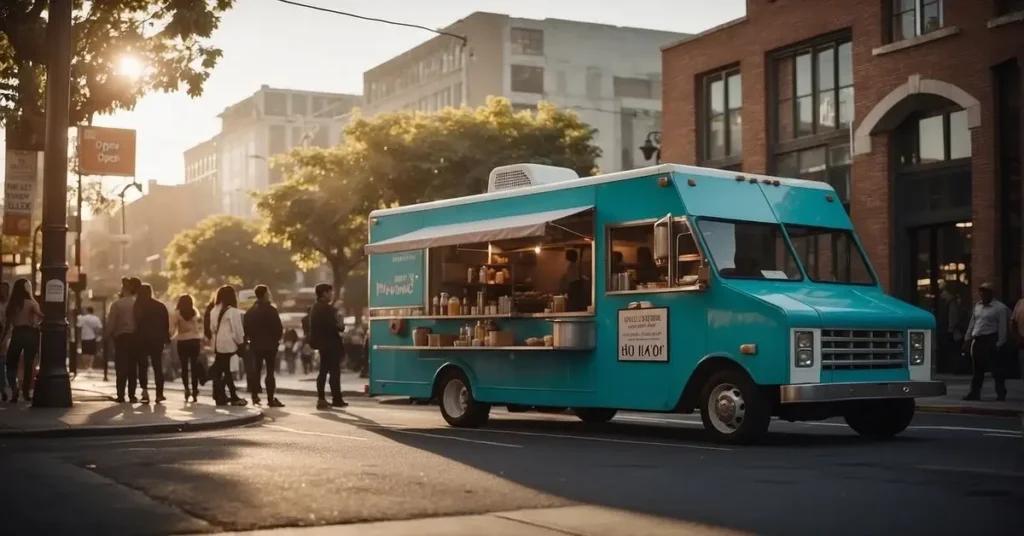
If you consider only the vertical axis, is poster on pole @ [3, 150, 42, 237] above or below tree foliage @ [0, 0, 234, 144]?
below

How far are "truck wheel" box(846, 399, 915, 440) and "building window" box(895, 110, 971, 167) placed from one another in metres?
16.3

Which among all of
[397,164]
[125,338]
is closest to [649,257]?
[125,338]

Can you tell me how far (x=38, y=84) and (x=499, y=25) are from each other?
68.5 m

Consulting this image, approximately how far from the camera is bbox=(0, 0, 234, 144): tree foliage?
21.2 meters

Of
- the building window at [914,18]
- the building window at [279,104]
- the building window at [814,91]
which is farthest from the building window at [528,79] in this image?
the building window at [914,18]

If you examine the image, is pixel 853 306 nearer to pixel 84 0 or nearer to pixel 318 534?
pixel 318 534

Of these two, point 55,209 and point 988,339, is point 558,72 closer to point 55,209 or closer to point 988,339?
point 988,339

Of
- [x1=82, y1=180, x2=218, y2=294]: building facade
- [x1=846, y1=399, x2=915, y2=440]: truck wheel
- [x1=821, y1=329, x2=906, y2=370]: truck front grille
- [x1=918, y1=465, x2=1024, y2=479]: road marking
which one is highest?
[x1=82, y1=180, x2=218, y2=294]: building facade

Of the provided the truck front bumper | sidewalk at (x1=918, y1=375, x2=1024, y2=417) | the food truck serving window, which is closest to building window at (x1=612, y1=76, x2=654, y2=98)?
sidewalk at (x1=918, y1=375, x2=1024, y2=417)

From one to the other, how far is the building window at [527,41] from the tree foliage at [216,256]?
20.4 metres

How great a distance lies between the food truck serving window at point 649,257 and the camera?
14086mm

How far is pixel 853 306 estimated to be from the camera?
46.0 feet

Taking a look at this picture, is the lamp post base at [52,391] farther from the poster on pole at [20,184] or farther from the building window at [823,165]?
the building window at [823,165]

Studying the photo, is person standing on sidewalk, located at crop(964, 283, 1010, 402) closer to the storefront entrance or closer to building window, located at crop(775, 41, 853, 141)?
the storefront entrance
